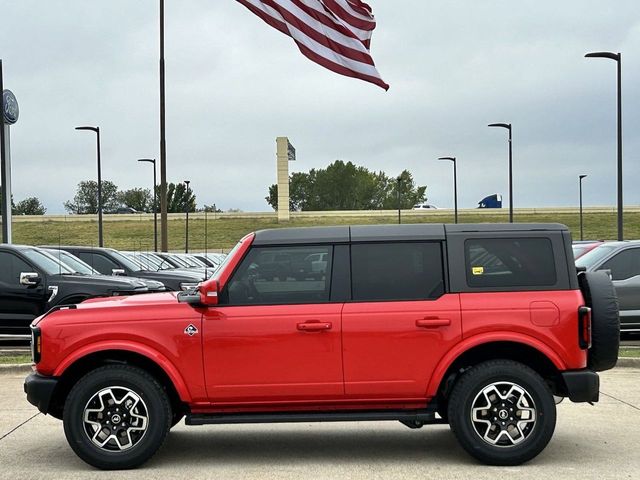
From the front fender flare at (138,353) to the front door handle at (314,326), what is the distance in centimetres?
96

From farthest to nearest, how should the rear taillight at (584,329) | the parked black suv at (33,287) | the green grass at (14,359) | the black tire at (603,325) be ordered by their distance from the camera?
the parked black suv at (33,287), the green grass at (14,359), the black tire at (603,325), the rear taillight at (584,329)

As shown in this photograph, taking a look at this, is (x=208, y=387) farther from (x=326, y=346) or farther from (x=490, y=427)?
(x=490, y=427)

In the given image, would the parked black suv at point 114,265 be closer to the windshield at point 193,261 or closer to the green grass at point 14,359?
the green grass at point 14,359

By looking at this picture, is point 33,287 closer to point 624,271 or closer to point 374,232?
point 374,232

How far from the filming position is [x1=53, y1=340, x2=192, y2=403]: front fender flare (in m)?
6.56

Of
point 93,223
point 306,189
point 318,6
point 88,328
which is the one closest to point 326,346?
point 88,328

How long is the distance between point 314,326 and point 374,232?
2.83 feet

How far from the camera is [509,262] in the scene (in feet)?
22.2

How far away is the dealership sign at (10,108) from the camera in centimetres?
2749

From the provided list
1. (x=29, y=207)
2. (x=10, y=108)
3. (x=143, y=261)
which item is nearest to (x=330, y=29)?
(x=143, y=261)

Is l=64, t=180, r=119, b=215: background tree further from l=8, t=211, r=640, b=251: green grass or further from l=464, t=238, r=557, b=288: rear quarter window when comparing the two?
l=464, t=238, r=557, b=288: rear quarter window

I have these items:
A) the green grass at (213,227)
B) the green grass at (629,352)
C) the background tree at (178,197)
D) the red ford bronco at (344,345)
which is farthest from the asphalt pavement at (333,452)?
the green grass at (213,227)

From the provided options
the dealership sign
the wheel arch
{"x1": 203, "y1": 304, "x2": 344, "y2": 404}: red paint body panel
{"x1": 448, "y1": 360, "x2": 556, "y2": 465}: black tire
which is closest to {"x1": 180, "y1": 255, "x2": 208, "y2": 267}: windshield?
the dealership sign

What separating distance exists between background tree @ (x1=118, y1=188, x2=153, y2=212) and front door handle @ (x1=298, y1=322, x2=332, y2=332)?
398 feet
